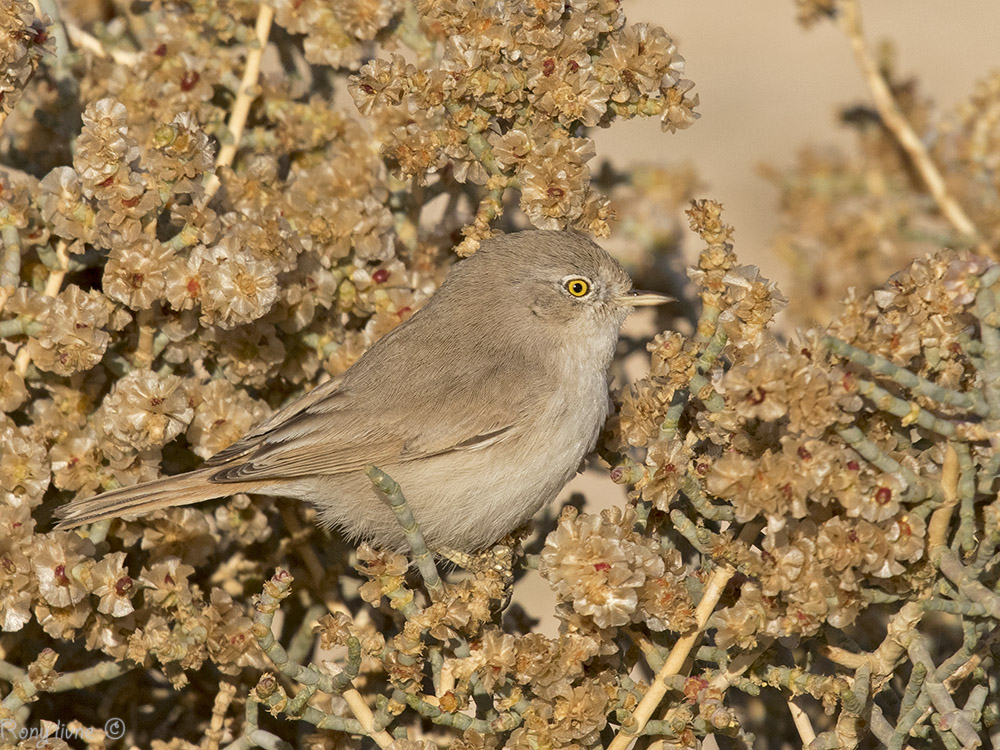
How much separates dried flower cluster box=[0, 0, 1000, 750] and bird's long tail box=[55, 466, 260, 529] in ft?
0.21

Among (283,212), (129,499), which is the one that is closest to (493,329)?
(283,212)

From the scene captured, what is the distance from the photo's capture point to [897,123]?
11.4 ft

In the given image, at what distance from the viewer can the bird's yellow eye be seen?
3.44 m

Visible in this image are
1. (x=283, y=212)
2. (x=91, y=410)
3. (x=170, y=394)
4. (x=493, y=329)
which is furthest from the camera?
(x=493, y=329)

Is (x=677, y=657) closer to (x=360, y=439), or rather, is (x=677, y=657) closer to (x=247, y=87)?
(x=360, y=439)

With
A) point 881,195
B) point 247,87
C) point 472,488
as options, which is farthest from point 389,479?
point 881,195

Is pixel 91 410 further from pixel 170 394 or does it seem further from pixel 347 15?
pixel 347 15

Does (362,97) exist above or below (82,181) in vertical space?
above

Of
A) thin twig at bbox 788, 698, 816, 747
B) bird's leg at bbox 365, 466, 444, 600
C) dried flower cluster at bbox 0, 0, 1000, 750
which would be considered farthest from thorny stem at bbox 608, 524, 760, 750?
bird's leg at bbox 365, 466, 444, 600

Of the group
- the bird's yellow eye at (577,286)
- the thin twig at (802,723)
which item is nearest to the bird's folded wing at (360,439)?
the bird's yellow eye at (577,286)

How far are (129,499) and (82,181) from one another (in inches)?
31.3

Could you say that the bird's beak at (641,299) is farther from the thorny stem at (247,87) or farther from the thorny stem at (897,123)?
the thorny stem at (247,87)

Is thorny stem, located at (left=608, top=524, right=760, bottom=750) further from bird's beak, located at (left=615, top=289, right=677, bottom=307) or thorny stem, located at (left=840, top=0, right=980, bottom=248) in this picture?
thorny stem, located at (left=840, top=0, right=980, bottom=248)

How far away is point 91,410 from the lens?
2914 mm
